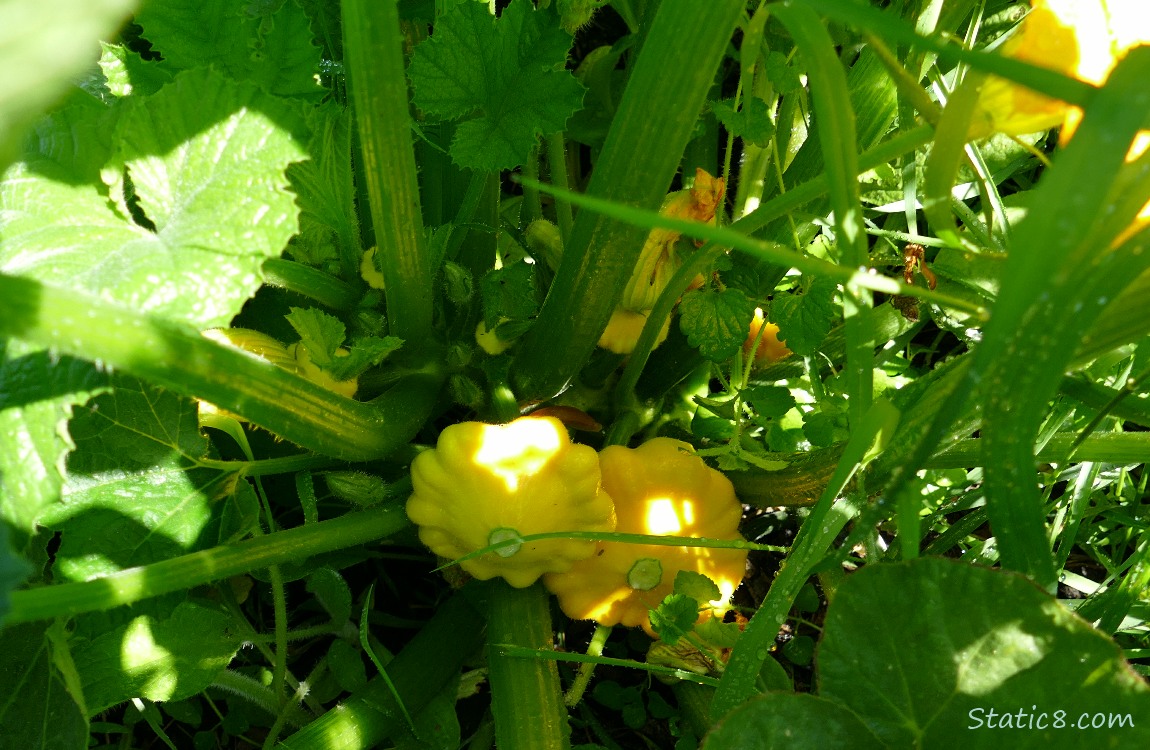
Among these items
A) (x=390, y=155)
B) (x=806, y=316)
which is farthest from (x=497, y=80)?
(x=806, y=316)

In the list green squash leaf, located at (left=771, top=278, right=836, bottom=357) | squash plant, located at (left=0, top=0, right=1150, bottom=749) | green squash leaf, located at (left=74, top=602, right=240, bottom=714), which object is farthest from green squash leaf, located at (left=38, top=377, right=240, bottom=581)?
green squash leaf, located at (left=771, top=278, right=836, bottom=357)

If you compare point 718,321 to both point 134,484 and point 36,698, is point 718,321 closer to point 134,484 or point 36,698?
point 134,484

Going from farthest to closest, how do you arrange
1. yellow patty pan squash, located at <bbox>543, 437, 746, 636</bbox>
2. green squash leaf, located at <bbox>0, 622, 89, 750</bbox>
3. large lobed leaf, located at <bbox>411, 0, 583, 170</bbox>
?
1. yellow patty pan squash, located at <bbox>543, 437, 746, 636</bbox>
2. large lobed leaf, located at <bbox>411, 0, 583, 170</bbox>
3. green squash leaf, located at <bbox>0, 622, 89, 750</bbox>

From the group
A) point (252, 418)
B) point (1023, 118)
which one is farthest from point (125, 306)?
point (1023, 118)

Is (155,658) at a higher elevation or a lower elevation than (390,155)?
lower

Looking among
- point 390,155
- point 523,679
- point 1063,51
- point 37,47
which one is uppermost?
point 1063,51

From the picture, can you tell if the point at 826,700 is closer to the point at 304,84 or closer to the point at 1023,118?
the point at 1023,118

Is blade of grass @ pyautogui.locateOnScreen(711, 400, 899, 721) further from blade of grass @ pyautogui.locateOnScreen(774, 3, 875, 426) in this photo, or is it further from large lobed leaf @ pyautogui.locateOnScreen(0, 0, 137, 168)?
large lobed leaf @ pyautogui.locateOnScreen(0, 0, 137, 168)
